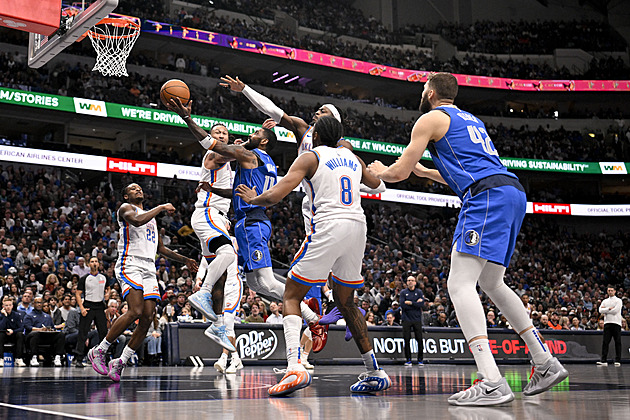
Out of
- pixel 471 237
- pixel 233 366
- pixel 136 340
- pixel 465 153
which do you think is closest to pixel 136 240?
pixel 136 340

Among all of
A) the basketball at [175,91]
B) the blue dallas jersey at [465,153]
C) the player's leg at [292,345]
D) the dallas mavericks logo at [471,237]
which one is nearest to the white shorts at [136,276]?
the basketball at [175,91]

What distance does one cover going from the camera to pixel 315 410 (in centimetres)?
370

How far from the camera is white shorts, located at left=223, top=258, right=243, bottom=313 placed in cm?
777

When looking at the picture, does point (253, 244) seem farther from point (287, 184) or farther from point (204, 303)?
point (287, 184)

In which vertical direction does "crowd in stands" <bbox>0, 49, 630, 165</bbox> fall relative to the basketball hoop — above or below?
above

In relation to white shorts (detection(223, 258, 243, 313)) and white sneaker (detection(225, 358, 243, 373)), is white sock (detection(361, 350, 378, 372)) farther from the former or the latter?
white sneaker (detection(225, 358, 243, 373))

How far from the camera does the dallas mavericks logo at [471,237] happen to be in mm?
4301

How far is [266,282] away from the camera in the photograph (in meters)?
7.03

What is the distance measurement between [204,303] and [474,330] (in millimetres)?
4196

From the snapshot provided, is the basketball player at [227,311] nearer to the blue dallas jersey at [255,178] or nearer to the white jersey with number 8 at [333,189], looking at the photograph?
the blue dallas jersey at [255,178]

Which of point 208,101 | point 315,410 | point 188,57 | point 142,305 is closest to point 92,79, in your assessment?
point 208,101

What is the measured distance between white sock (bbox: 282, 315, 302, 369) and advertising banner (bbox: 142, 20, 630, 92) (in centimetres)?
2667

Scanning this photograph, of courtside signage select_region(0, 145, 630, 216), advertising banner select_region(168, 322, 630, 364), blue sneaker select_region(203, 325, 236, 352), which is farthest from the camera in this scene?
courtside signage select_region(0, 145, 630, 216)

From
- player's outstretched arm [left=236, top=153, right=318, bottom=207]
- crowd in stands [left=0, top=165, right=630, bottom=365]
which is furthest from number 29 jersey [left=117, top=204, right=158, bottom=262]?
crowd in stands [left=0, top=165, right=630, bottom=365]
